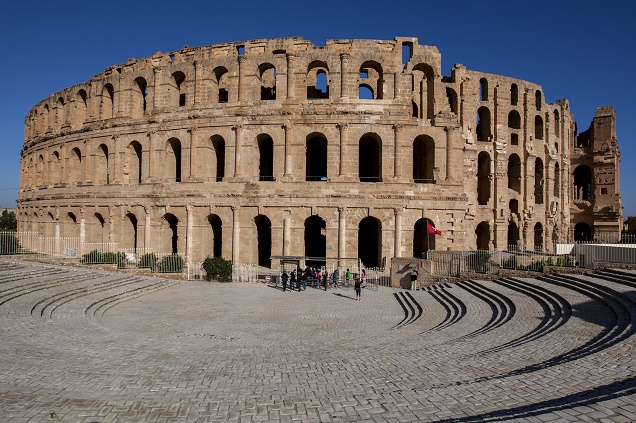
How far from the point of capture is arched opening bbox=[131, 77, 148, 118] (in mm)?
29797

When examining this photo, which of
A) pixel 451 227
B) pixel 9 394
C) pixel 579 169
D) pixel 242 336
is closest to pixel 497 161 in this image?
pixel 451 227

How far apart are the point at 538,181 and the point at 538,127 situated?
4743mm

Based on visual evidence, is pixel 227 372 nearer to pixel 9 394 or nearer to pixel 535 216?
pixel 9 394

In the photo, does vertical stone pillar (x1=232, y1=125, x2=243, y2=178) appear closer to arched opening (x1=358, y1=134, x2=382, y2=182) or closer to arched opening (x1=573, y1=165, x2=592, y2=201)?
arched opening (x1=358, y1=134, x2=382, y2=182)

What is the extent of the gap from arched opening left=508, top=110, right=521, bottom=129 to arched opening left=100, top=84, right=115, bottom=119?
32.1 m

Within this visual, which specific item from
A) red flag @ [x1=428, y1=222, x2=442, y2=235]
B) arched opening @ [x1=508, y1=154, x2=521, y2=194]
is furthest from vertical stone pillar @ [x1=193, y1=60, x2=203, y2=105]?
arched opening @ [x1=508, y1=154, x2=521, y2=194]

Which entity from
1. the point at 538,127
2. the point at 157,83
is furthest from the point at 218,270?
the point at 538,127

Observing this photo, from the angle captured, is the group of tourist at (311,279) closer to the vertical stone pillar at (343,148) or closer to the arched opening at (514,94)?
the vertical stone pillar at (343,148)

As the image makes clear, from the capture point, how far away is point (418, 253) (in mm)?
29359

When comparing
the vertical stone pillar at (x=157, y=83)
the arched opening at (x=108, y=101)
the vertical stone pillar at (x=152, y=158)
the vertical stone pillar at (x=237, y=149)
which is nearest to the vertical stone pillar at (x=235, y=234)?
the vertical stone pillar at (x=237, y=149)

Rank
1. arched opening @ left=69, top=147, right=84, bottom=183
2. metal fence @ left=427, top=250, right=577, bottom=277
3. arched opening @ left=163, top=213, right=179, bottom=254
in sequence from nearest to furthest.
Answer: metal fence @ left=427, top=250, right=577, bottom=277, arched opening @ left=163, top=213, right=179, bottom=254, arched opening @ left=69, top=147, right=84, bottom=183

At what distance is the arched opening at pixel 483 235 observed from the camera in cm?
3148

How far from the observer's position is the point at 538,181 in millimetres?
35219

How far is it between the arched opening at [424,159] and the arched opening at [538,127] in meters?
12.1
